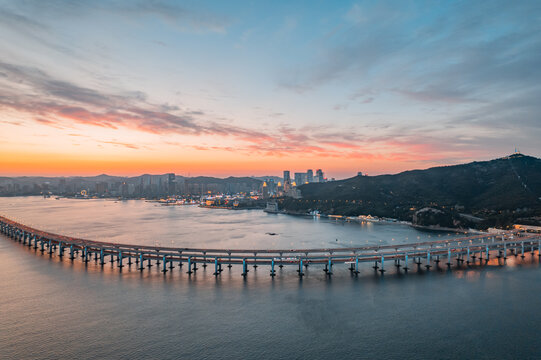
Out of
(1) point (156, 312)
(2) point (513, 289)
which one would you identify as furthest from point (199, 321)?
(2) point (513, 289)

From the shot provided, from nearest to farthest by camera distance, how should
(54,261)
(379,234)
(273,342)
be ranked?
(273,342) < (54,261) < (379,234)

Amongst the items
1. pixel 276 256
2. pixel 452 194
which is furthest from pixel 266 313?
pixel 452 194

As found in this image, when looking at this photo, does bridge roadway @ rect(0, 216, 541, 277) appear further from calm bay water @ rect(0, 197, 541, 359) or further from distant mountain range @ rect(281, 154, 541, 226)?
distant mountain range @ rect(281, 154, 541, 226)

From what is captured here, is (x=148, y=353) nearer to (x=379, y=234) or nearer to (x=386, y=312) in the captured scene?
(x=386, y=312)

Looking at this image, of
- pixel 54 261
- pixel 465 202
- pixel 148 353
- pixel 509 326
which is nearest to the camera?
pixel 148 353

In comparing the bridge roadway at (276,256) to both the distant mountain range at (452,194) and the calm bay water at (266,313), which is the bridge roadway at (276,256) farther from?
the distant mountain range at (452,194)

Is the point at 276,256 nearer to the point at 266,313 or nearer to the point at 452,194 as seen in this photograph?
the point at 266,313
